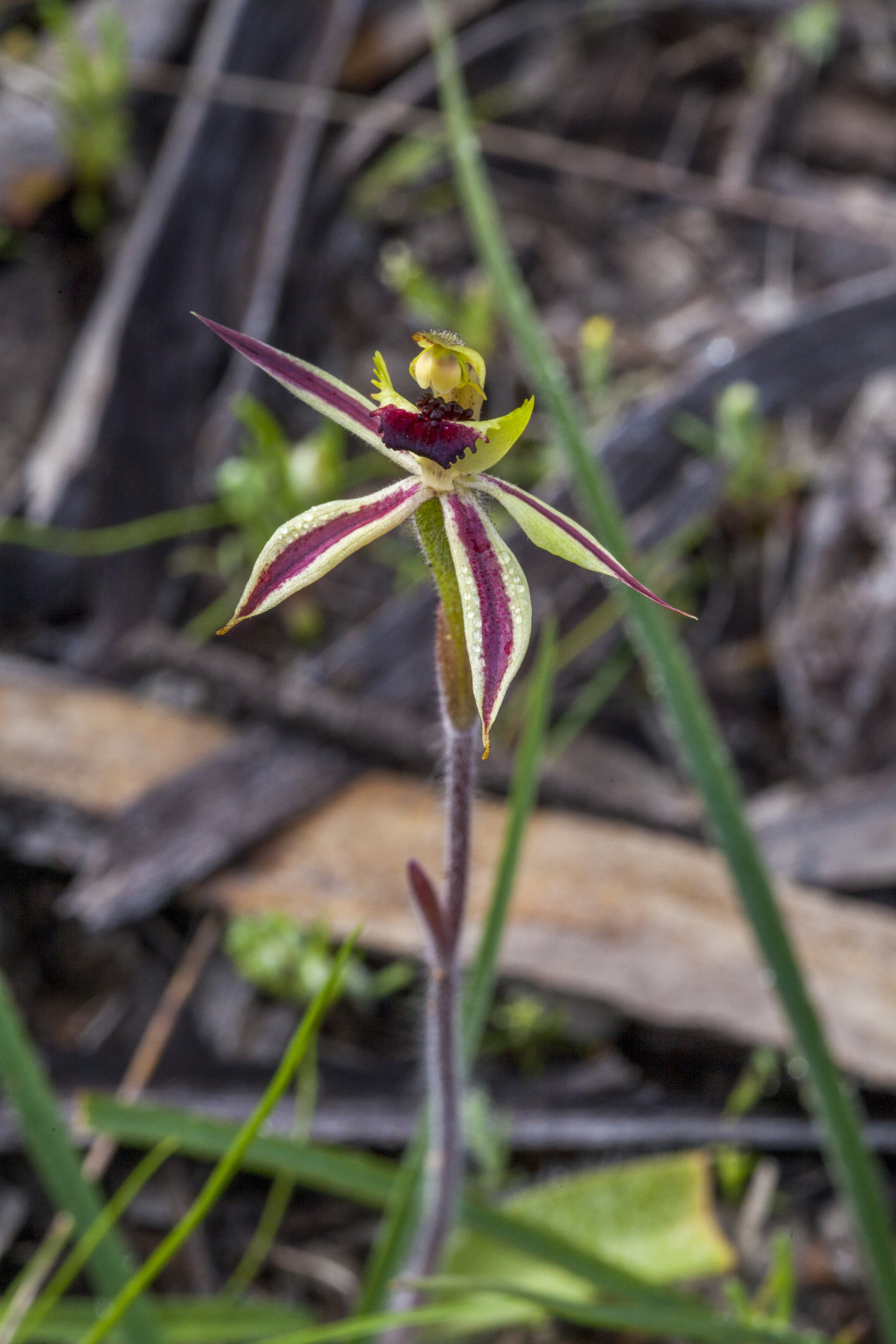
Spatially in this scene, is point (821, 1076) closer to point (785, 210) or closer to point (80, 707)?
point (80, 707)

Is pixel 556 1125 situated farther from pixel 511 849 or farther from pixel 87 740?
pixel 87 740

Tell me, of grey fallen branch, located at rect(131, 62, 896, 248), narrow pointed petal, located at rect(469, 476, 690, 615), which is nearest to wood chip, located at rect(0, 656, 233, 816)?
narrow pointed petal, located at rect(469, 476, 690, 615)

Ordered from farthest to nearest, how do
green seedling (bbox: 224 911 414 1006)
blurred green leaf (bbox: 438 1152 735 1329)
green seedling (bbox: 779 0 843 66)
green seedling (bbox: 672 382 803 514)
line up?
green seedling (bbox: 779 0 843 66) < green seedling (bbox: 672 382 803 514) < green seedling (bbox: 224 911 414 1006) < blurred green leaf (bbox: 438 1152 735 1329)

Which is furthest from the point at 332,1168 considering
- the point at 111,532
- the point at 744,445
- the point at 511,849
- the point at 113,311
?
the point at 113,311

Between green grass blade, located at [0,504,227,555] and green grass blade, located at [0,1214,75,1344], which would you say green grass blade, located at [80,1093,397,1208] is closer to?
green grass blade, located at [0,1214,75,1344]

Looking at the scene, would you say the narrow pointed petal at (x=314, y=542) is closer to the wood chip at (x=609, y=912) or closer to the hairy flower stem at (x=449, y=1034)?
the hairy flower stem at (x=449, y=1034)

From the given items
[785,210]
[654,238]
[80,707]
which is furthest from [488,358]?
[80,707]

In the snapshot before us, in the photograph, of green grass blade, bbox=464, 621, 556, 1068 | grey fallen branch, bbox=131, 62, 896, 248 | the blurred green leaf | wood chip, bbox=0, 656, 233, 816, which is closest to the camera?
green grass blade, bbox=464, 621, 556, 1068

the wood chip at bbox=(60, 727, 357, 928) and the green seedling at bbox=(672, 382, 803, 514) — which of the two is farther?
the green seedling at bbox=(672, 382, 803, 514)
